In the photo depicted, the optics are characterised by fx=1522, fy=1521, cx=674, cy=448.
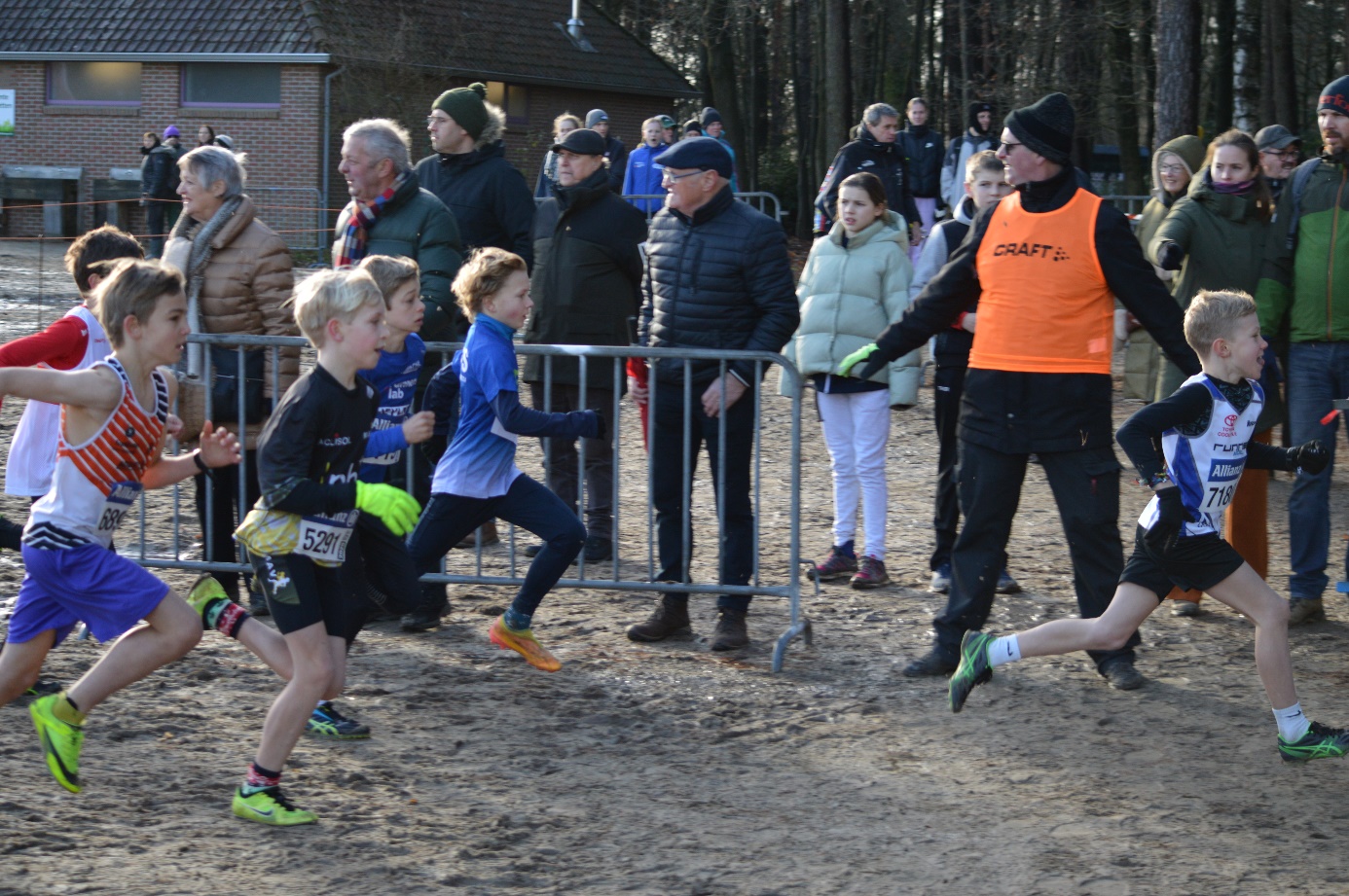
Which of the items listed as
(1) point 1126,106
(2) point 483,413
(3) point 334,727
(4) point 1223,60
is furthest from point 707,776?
(4) point 1223,60

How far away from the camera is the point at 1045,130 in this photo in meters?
5.50

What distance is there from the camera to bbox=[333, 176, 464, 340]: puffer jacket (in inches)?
268

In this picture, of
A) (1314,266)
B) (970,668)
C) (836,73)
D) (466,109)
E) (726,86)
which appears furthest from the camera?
(726,86)

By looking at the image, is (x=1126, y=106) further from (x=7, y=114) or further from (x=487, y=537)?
(x=7, y=114)

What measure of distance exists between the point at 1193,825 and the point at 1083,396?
1726 mm

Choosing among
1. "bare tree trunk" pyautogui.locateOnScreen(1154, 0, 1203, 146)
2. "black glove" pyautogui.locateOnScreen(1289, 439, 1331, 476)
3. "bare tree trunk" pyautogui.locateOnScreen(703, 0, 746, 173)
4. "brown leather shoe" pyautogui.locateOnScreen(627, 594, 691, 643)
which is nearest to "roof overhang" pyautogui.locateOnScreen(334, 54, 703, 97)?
"bare tree trunk" pyautogui.locateOnScreen(703, 0, 746, 173)

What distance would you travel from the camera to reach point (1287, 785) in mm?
4789

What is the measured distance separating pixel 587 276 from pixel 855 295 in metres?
1.30

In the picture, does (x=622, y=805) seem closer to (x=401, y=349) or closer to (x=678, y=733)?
(x=678, y=733)

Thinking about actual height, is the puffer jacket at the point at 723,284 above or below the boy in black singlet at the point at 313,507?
above

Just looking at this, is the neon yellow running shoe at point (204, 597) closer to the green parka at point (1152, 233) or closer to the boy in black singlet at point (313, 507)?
A: the boy in black singlet at point (313, 507)

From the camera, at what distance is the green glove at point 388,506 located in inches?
180

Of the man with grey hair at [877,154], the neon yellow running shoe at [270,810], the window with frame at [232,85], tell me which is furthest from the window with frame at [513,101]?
the neon yellow running shoe at [270,810]

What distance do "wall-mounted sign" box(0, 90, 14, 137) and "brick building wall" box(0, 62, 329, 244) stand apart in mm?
95
